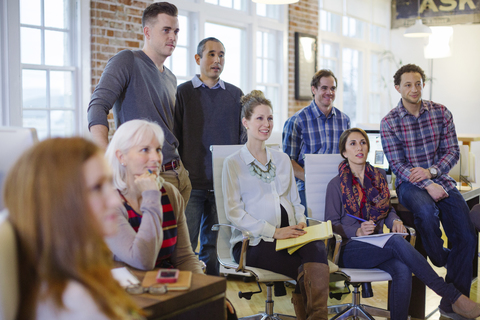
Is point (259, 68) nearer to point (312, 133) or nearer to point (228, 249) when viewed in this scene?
point (312, 133)

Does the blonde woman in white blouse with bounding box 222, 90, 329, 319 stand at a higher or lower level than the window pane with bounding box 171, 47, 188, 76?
lower

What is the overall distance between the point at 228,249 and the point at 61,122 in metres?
2.21

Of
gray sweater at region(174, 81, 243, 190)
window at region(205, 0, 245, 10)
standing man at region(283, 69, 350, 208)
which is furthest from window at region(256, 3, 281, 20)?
gray sweater at region(174, 81, 243, 190)

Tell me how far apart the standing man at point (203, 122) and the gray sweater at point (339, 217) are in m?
0.71

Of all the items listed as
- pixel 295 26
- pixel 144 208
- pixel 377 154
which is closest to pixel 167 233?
pixel 144 208

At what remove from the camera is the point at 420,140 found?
307 centimetres

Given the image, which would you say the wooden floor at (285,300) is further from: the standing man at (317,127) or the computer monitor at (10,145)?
the computer monitor at (10,145)

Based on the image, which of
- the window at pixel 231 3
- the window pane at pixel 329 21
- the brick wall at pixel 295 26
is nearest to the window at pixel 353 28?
the window pane at pixel 329 21

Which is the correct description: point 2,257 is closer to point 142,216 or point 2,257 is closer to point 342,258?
point 142,216

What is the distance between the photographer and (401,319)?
233 centimetres

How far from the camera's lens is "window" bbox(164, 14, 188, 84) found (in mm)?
4820

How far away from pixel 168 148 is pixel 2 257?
1523 millimetres

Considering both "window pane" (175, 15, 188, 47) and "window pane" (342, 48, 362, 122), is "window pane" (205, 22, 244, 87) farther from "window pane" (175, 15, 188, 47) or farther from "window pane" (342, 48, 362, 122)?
"window pane" (342, 48, 362, 122)

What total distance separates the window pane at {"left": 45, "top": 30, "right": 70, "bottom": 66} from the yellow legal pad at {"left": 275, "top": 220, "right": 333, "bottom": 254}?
8.70 ft
